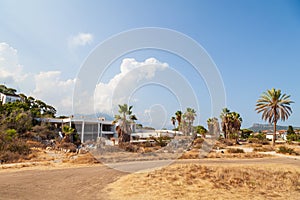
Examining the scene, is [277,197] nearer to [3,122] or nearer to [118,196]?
[118,196]

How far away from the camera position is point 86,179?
11172 millimetres

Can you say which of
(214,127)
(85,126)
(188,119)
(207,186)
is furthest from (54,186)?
(214,127)

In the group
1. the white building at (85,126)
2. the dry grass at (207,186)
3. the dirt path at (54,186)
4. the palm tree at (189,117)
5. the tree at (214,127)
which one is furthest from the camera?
the tree at (214,127)

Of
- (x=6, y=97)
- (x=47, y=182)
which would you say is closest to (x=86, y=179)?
(x=47, y=182)

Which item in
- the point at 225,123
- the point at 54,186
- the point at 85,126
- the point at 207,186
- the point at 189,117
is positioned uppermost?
the point at 189,117

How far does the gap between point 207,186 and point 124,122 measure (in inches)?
851

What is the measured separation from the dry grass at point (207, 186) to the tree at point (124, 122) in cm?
1782

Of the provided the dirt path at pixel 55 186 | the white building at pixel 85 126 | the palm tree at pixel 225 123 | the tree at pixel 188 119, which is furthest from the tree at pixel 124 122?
the palm tree at pixel 225 123

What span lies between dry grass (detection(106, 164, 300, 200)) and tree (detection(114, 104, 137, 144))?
17820 millimetres

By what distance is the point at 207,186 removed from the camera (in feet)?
32.5

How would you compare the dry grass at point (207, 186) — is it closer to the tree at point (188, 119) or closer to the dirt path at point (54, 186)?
the dirt path at point (54, 186)

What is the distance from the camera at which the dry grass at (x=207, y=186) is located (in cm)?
857

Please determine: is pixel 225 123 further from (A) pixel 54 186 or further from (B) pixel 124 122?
(A) pixel 54 186

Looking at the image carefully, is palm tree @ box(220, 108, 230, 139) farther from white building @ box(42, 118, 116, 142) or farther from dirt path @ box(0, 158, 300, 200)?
dirt path @ box(0, 158, 300, 200)
